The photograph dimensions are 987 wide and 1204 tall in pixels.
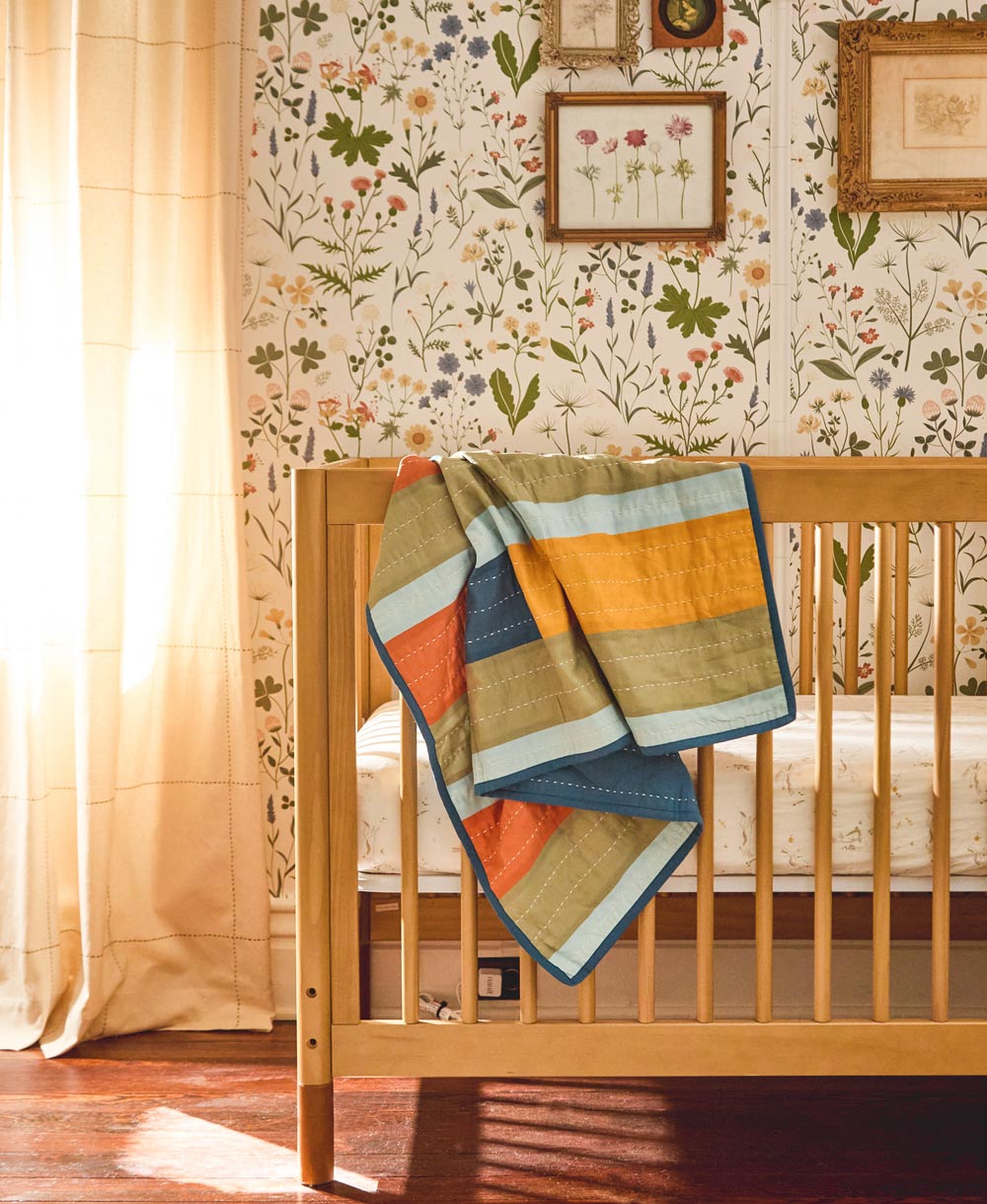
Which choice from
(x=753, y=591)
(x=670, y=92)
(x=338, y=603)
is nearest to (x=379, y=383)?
(x=670, y=92)

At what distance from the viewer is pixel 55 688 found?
6.44 ft

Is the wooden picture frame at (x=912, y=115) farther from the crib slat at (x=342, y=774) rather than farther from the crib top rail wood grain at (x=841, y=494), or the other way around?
the crib slat at (x=342, y=774)

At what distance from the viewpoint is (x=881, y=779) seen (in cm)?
136

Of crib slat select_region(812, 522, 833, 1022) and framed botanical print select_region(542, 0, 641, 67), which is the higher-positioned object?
framed botanical print select_region(542, 0, 641, 67)

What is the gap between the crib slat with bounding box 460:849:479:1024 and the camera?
1.35 metres

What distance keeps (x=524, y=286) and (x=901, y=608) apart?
89cm

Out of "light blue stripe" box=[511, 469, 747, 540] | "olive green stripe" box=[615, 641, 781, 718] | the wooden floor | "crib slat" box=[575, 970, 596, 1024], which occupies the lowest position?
the wooden floor

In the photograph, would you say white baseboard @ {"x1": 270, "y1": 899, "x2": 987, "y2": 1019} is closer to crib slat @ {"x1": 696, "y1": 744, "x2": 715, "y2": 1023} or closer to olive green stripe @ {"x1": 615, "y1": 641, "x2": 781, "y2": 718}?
crib slat @ {"x1": 696, "y1": 744, "x2": 715, "y2": 1023}

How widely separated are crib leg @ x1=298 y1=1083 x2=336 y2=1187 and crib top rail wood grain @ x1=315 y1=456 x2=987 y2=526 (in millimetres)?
672

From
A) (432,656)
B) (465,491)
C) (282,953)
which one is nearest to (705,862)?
(432,656)

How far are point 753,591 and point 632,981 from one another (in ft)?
3.00

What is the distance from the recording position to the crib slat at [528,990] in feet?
4.46

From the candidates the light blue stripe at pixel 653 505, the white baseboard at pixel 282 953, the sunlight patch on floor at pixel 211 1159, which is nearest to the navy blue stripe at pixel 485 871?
the light blue stripe at pixel 653 505

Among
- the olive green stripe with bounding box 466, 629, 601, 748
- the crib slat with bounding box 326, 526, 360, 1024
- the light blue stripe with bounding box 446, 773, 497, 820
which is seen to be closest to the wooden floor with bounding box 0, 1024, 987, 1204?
the crib slat with bounding box 326, 526, 360, 1024
